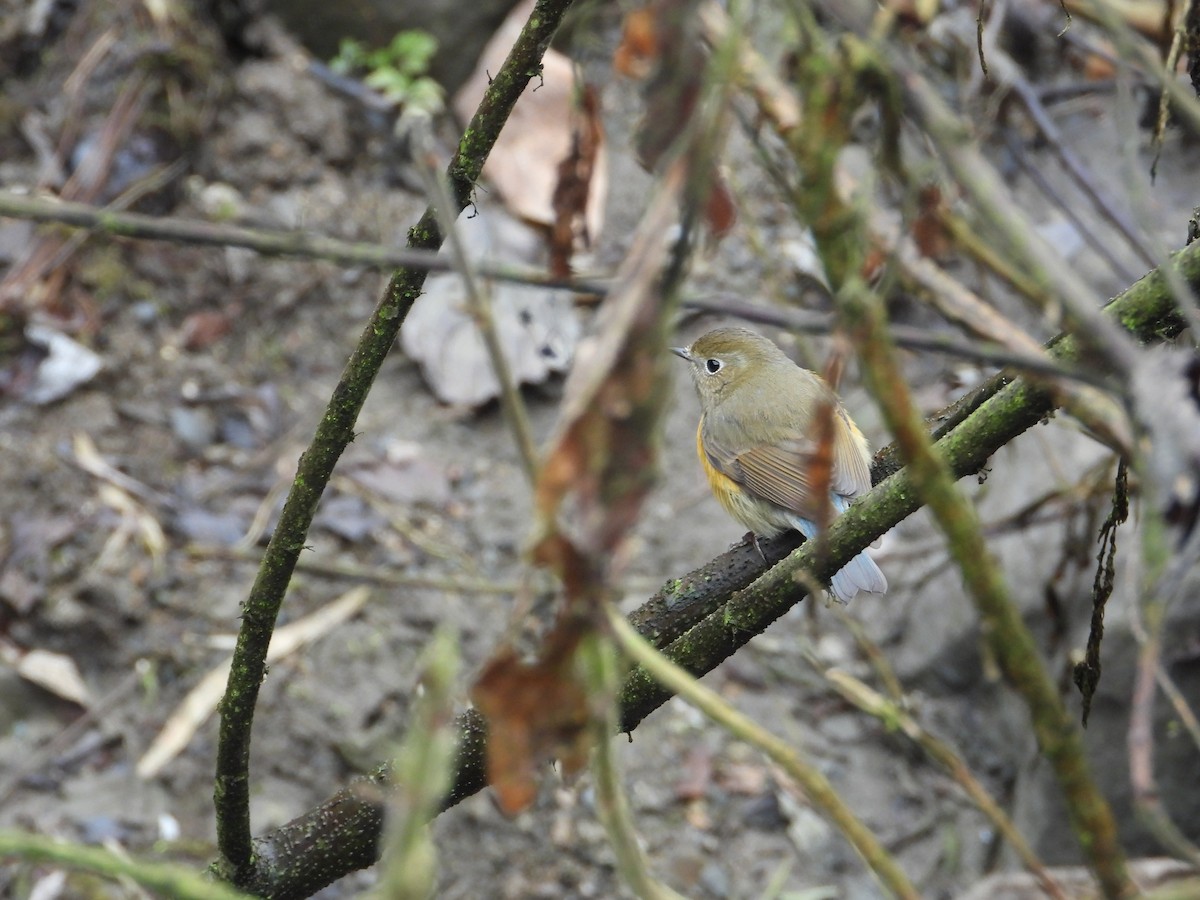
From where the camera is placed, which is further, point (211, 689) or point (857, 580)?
point (211, 689)

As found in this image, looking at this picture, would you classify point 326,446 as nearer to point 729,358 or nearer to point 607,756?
point 607,756

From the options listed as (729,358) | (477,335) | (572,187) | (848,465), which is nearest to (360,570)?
(477,335)

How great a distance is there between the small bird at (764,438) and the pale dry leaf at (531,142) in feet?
5.26

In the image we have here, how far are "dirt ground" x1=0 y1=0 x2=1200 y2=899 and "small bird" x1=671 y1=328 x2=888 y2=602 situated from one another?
91 cm

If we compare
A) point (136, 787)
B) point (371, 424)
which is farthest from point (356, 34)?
point (136, 787)

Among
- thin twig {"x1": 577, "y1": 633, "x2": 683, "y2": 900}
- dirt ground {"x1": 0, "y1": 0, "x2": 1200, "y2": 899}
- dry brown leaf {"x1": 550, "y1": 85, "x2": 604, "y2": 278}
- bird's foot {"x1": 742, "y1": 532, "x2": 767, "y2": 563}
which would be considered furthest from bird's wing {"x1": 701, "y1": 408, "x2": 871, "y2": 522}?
thin twig {"x1": 577, "y1": 633, "x2": 683, "y2": 900}

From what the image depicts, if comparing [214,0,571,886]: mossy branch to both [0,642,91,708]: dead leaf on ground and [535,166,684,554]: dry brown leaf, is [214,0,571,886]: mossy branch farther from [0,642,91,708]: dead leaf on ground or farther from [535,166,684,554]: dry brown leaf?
[0,642,91,708]: dead leaf on ground

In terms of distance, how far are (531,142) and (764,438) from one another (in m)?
2.55

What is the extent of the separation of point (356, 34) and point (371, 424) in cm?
220

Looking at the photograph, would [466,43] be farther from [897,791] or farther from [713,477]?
[897,791]

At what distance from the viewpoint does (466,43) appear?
6.54m

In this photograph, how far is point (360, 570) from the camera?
5250 millimetres

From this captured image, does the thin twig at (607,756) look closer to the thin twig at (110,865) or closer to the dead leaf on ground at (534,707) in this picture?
the dead leaf on ground at (534,707)

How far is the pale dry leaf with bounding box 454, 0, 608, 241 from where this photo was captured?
621cm
